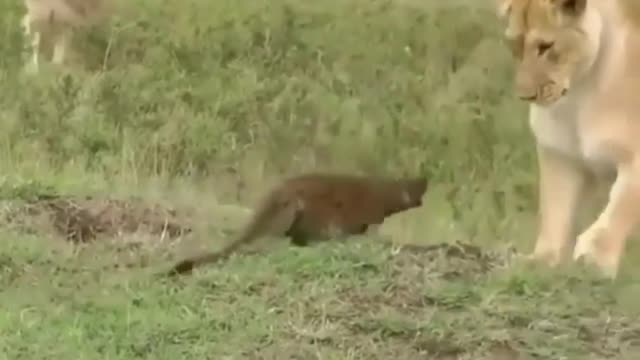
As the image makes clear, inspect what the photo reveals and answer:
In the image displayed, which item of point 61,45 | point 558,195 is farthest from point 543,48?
point 61,45

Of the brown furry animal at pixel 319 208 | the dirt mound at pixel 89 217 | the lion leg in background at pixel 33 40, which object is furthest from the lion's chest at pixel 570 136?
the lion leg in background at pixel 33 40

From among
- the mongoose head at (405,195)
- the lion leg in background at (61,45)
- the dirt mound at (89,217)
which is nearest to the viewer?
the dirt mound at (89,217)

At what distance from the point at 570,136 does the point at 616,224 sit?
0.36 metres

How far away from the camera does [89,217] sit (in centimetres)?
632

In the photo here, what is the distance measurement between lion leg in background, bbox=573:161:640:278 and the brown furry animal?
0.84 m

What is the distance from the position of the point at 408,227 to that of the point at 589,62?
1263 millimetres

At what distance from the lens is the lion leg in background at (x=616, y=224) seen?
5.95m

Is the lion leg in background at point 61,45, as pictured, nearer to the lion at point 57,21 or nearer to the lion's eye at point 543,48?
the lion at point 57,21

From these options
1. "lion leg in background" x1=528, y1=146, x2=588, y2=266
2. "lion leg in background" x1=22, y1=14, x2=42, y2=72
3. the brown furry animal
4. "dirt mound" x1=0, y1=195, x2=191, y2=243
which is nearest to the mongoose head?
the brown furry animal

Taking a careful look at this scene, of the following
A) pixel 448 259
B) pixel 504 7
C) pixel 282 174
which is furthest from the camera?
pixel 282 174

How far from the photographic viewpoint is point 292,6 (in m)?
12.1

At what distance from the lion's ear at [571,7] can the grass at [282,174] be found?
85 cm

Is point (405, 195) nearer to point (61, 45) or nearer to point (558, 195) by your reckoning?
point (558, 195)

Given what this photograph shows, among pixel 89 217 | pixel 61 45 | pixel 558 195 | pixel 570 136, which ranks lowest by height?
pixel 89 217
